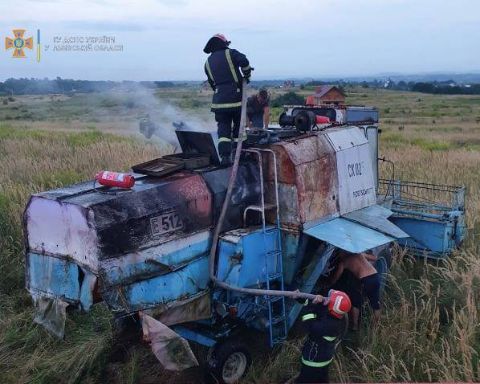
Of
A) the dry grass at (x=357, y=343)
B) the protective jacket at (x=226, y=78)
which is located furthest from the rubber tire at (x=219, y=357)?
the protective jacket at (x=226, y=78)

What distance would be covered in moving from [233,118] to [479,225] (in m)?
4.39

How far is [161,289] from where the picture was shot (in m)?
4.29

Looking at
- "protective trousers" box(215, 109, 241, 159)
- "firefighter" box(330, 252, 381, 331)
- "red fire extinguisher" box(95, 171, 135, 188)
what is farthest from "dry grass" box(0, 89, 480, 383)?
"protective trousers" box(215, 109, 241, 159)

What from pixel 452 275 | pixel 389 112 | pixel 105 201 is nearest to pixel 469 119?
pixel 389 112

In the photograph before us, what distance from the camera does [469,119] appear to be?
42.1m

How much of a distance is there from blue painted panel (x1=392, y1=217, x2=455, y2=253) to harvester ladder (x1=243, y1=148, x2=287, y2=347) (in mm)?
2594

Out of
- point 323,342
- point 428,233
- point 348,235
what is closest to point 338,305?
point 323,342

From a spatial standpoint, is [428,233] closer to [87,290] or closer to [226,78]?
[226,78]

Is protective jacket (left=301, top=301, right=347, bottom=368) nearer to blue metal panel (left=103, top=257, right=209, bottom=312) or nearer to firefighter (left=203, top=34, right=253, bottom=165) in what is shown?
blue metal panel (left=103, top=257, right=209, bottom=312)

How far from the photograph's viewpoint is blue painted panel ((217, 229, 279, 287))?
452 centimetres

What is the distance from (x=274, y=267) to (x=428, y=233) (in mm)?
2867

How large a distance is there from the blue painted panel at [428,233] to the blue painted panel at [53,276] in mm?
4312

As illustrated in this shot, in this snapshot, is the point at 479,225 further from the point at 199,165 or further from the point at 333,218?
the point at 199,165

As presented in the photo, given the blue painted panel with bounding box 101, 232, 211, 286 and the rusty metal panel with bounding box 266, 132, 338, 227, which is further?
the rusty metal panel with bounding box 266, 132, 338, 227
